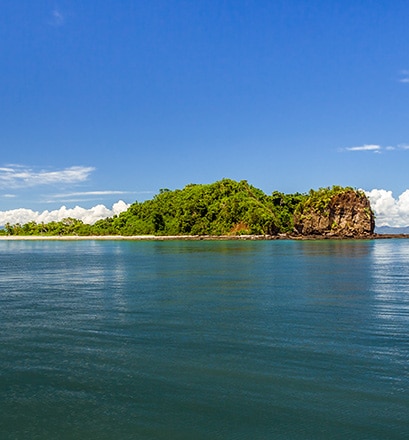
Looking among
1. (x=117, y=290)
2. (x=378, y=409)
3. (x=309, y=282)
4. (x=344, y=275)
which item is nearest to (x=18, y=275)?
(x=117, y=290)

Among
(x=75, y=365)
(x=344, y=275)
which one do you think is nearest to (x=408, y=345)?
(x=75, y=365)

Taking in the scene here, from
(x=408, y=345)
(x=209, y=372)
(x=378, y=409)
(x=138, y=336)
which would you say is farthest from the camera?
(x=138, y=336)

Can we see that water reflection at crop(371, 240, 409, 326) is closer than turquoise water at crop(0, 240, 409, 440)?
No

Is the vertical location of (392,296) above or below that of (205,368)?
below

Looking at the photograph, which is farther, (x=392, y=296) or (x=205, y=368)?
(x=392, y=296)

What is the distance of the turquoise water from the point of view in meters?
12.2

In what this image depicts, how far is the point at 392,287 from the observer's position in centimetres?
3984

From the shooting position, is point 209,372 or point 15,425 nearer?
point 15,425

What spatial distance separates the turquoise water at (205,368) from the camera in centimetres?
1221

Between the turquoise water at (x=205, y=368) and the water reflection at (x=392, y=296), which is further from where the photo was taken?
the water reflection at (x=392, y=296)

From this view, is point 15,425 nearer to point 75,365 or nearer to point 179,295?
point 75,365

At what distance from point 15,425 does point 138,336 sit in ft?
32.5

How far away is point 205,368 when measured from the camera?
55.2 feet

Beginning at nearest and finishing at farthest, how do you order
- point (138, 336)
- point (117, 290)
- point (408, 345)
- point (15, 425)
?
point (15, 425)
point (408, 345)
point (138, 336)
point (117, 290)
